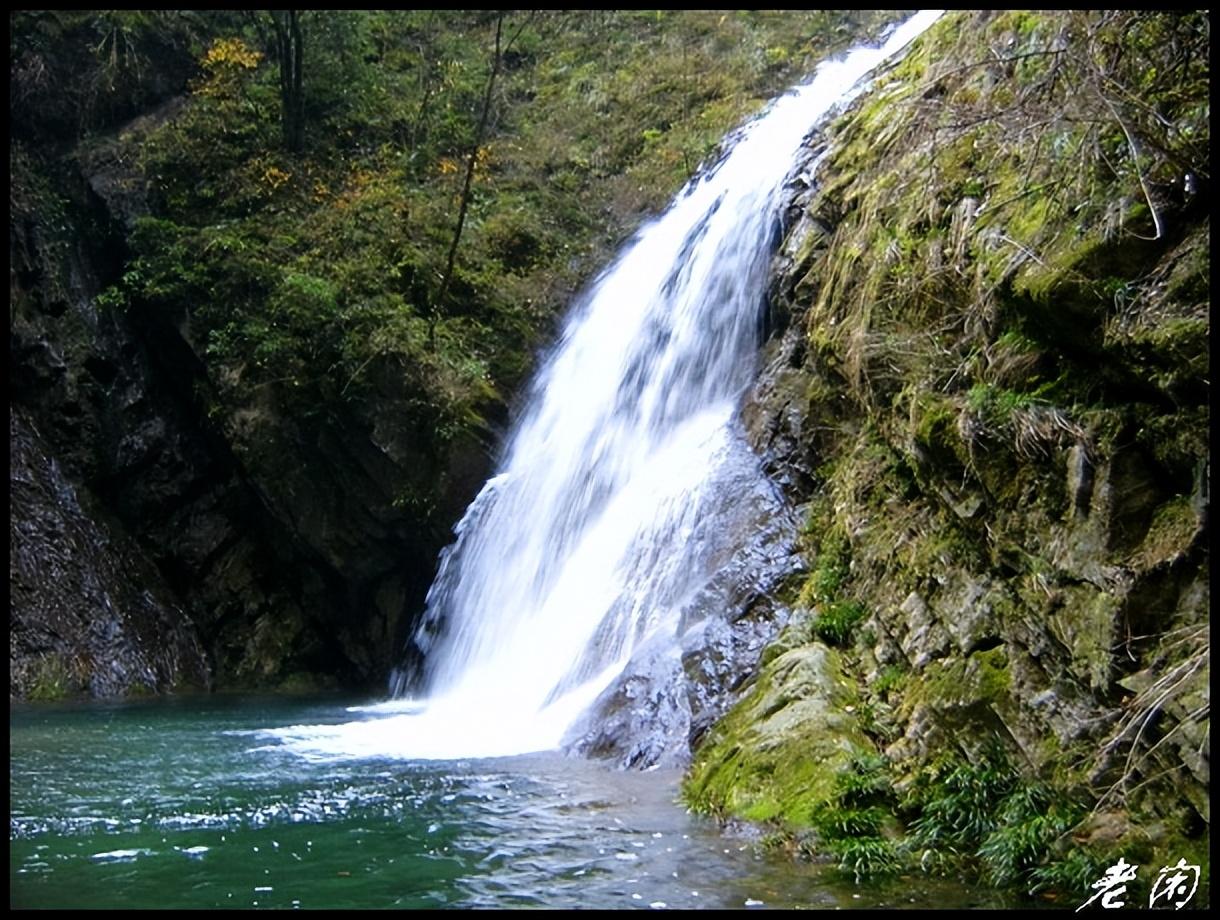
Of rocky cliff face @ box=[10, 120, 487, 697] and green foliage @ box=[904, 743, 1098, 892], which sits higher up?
rocky cliff face @ box=[10, 120, 487, 697]

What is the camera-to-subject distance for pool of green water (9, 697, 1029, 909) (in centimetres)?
504

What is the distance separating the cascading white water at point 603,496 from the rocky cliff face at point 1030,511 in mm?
2208

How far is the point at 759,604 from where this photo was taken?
9.19 metres

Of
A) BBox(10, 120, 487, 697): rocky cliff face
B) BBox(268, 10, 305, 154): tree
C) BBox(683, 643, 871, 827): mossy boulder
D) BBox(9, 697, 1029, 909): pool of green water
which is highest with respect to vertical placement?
BBox(268, 10, 305, 154): tree

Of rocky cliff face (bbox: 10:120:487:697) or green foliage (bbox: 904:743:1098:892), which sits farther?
rocky cliff face (bbox: 10:120:487:697)

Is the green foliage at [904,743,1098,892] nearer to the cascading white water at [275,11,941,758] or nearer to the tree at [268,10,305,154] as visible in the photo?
the cascading white water at [275,11,941,758]

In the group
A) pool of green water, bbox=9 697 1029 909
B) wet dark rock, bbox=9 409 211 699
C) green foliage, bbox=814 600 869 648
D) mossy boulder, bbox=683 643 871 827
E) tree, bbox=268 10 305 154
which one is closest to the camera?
pool of green water, bbox=9 697 1029 909

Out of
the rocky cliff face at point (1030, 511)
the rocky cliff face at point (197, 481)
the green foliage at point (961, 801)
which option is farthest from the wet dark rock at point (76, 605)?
the green foliage at point (961, 801)

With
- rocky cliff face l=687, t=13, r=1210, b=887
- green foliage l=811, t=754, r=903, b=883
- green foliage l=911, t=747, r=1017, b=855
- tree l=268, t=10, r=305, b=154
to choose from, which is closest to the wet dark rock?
tree l=268, t=10, r=305, b=154

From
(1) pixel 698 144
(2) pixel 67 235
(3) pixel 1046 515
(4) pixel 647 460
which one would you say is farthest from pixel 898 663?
(2) pixel 67 235

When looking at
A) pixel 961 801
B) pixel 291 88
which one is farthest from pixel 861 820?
pixel 291 88

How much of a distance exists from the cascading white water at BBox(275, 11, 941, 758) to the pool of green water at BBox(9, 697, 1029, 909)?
1.43 m

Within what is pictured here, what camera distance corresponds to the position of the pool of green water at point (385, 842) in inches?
198

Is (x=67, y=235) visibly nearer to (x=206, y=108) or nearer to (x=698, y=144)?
(x=206, y=108)
